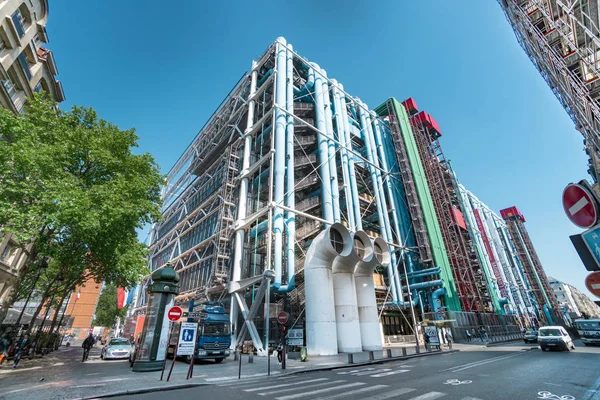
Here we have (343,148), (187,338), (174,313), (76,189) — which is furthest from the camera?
(343,148)

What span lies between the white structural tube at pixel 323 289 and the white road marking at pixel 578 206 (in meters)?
15.4

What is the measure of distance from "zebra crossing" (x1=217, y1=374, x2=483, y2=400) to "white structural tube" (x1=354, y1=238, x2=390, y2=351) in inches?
411

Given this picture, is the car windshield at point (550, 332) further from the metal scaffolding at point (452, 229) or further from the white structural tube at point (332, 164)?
the white structural tube at point (332, 164)

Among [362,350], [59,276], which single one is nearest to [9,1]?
[59,276]

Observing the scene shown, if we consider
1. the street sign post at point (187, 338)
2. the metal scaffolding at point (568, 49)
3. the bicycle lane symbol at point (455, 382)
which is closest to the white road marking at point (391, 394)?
the bicycle lane symbol at point (455, 382)

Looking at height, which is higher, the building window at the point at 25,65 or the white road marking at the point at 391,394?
the building window at the point at 25,65

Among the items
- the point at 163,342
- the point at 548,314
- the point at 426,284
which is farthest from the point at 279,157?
the point at 548,314

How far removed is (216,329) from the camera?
17156mm

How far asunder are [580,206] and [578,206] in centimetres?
4

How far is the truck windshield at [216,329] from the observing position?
660 inches

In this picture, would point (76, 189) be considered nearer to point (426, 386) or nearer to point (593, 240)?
point (426, 386)

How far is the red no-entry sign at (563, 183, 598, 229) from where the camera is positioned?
3.86m

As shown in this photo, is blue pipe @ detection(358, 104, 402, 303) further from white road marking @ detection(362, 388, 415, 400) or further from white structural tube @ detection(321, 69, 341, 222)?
white road marking @ detection(362, 388, 415, 400)

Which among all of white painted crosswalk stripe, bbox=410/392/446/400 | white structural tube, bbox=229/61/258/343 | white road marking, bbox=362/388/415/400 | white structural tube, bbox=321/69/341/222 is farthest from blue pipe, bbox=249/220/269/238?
white painted crosswalk stripe, bbox=410/392/446/400
